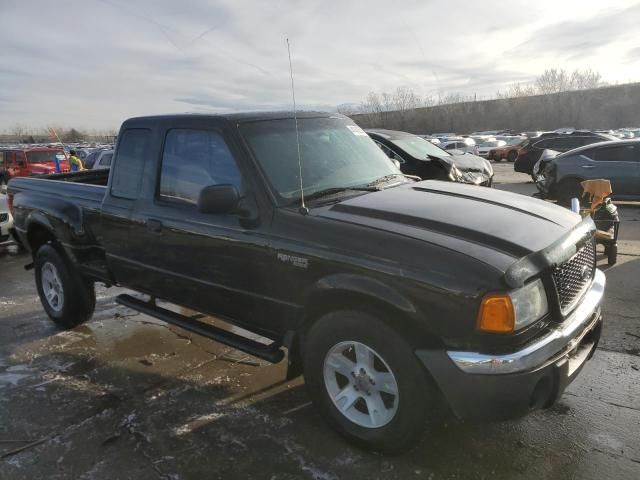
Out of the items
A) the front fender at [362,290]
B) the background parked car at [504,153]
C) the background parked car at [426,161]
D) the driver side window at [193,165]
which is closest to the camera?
the front fender at [362,290]

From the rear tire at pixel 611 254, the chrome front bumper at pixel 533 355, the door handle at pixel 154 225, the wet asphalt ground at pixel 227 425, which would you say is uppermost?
the door handle at pixel 154 225

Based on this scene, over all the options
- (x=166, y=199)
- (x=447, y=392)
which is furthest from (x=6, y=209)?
(x=447, y=392)

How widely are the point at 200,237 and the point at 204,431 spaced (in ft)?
4.16

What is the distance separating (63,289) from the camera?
16.2 ft

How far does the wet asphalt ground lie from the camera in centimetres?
277

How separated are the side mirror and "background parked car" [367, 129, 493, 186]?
5.84 m

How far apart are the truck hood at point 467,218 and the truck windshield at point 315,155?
29cm

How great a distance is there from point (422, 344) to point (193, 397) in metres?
1.93

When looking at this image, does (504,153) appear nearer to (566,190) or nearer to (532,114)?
(566,190)

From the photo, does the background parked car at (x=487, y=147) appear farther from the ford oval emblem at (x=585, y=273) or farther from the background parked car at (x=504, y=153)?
the ford oval emblem at (x=585, y=273)

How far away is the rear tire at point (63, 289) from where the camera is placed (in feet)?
16.1

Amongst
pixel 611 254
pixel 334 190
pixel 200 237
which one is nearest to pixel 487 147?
pixel 611 254

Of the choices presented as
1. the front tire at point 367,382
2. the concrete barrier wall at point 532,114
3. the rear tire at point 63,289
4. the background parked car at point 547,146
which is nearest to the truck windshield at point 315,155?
the front tire at point 367,382

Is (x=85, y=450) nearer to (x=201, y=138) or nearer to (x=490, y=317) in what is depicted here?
(x=201, y=138)
